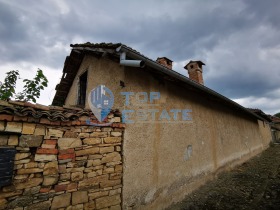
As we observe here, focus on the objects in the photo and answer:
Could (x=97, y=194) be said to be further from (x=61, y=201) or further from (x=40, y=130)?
(x=40, y=130)

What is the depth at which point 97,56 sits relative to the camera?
518 centimetres

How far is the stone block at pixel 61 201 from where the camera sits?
276cm

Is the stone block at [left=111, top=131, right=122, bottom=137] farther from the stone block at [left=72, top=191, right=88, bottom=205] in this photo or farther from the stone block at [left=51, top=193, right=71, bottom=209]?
the stone block at [left=51, top=193, right=71, bottom=209]

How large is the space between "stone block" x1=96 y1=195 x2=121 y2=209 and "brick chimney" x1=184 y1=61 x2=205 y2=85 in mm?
7306

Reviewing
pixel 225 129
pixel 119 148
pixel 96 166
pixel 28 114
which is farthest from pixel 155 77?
pixel 225 129

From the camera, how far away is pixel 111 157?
3.44 m

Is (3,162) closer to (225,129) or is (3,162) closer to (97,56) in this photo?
(97,56)

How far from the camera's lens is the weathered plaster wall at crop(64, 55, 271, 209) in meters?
3.80

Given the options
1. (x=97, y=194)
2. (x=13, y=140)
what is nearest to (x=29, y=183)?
(x=13, y=140)

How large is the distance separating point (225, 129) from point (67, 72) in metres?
7.09

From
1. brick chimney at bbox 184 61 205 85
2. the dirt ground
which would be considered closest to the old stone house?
the dirt ground

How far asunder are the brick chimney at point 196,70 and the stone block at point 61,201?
26.1 feet

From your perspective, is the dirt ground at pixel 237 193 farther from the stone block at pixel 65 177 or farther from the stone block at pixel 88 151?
the stone block at pixel 65 177

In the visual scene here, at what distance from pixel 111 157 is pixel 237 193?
165 inches
